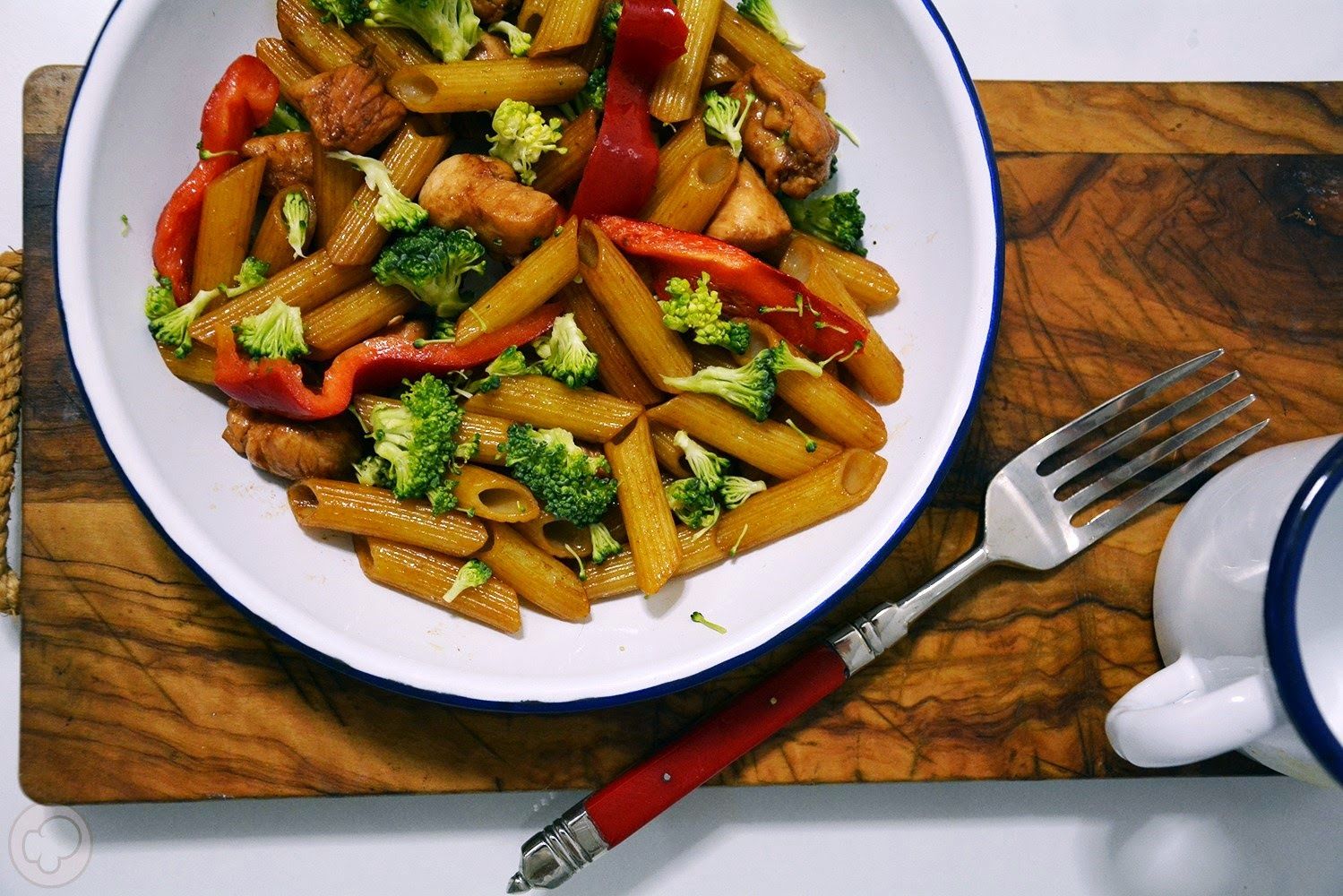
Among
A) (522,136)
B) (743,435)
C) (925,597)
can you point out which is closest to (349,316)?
(522,136)

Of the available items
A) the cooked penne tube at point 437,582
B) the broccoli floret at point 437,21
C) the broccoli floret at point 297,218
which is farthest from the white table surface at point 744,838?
the broccoli floret at point 437,21

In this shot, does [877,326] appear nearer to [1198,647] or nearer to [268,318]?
[1198,647]

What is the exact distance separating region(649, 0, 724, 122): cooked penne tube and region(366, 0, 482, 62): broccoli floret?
0.38 metres

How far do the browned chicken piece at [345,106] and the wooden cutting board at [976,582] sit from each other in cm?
72

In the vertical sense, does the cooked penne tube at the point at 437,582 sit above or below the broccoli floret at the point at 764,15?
below

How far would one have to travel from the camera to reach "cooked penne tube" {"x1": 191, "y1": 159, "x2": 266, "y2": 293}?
6.67ft

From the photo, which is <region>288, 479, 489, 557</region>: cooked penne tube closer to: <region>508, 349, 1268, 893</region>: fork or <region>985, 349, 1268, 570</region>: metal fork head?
<region>508, 349, 1268, 893</region>: fork

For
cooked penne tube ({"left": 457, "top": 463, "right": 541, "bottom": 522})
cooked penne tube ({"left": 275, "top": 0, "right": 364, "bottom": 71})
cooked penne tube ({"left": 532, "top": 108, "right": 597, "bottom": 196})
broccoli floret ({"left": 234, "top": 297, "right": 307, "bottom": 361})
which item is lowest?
cooked penne tube ({"left": 457, "top": 463, "right": 541, "bottom": 522})

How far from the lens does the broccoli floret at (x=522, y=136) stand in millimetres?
2008

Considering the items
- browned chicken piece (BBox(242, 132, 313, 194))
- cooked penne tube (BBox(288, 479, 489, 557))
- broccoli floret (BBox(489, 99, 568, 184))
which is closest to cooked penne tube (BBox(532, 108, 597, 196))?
broccoli floret (BBox(489, 99, 568, 184))

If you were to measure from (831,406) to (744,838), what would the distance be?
1.14 meters

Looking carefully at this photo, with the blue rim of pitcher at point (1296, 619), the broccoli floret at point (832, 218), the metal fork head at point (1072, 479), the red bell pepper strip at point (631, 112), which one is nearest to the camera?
the blue rim of pitcher at point (1296, 619)

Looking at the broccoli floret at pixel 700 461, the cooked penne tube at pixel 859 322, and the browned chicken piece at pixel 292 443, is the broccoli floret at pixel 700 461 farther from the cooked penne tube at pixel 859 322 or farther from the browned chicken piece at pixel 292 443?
the browned chicken piece at pixel 292 443

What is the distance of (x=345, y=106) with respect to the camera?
1.99 metres
